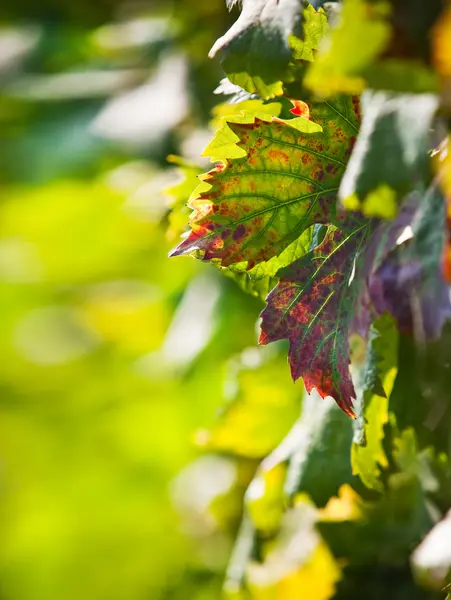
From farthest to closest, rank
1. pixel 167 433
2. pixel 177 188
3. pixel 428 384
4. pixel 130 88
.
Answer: pixel 130 88 → pixel 167 433 → pixel 177 188 → pixel 428 384

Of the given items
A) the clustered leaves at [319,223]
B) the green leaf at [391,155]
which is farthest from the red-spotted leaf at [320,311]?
the green leaf at [391,155]

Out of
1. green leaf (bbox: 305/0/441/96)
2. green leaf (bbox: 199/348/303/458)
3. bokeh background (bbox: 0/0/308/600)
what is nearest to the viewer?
green leaf (bbox: 305/0/441/96)

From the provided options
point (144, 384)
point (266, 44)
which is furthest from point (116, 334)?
point (266, 44)

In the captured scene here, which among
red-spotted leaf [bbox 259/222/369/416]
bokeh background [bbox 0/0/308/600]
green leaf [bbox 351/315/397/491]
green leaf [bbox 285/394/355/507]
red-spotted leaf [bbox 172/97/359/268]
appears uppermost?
red-spotted leaf [bbox 172/97/359/268]

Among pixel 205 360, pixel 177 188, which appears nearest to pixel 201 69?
pixel 205 360

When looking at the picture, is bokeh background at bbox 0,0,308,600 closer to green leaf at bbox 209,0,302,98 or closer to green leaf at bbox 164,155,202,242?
green leaf at bbox 164,155,202,242

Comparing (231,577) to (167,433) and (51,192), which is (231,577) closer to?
(167,433)

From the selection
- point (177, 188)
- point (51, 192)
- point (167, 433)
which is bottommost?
point (167, 433)

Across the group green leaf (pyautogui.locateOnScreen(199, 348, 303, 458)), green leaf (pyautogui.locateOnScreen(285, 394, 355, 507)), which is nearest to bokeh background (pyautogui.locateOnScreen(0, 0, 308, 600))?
green leaf (pyautogui.locateOnScreen(199, 348, 303, 458))
